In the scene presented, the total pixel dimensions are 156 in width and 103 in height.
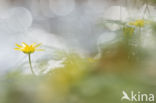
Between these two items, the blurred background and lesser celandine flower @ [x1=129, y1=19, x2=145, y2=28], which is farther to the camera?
lesser celandine flower @ [x1=129, y1=19, x2=145, y2=28]

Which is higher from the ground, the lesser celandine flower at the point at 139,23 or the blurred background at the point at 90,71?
the lesser celandine flower at the point at 139,23

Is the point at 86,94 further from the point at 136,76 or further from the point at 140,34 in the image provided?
the point at 140,34

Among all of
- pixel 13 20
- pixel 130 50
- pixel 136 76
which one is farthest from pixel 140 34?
pixel 13 20

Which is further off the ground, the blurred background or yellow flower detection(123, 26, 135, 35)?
yellow flower detection(123, 26, 135, 35)

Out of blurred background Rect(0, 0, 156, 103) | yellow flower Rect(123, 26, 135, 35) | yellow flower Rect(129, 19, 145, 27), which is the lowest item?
blurred background Rect(0, 0, 156, 103)

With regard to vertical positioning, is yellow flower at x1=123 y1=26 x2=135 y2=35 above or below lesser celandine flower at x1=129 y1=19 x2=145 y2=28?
below

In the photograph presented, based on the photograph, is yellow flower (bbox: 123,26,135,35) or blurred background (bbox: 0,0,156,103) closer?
blurred background (bbox: 0,0,156,103)

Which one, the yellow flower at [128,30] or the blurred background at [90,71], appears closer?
the blurred background at [90,71]

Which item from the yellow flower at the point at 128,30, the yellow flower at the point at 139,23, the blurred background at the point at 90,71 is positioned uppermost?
the yellow flower at the point at 139,23

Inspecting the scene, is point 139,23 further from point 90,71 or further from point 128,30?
point 90,71

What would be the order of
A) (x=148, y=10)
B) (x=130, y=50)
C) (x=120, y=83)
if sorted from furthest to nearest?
(x=148, y=10) → (x=130, y=50) → (x=120, y=83)

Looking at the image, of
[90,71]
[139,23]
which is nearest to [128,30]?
[139,23]
